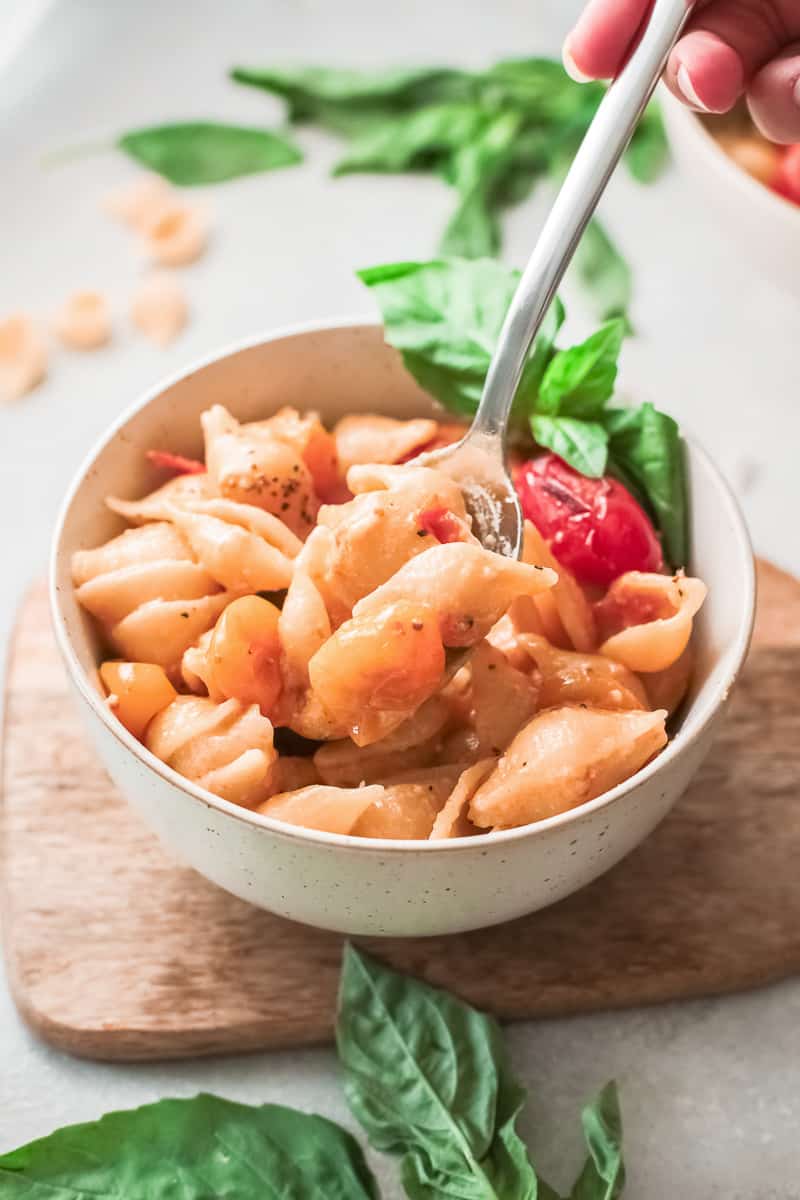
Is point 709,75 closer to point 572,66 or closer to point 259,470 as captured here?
point 572,66

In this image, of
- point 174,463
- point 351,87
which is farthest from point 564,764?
point 351,87

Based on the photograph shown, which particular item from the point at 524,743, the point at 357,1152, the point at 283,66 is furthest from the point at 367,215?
the point at 357,1152

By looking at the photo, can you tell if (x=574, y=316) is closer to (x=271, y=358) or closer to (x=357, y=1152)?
(x=271, y=358)

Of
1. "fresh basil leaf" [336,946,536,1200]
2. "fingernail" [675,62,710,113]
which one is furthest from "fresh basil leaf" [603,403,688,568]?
"fresh basil leaf" [336,946,536,1200]

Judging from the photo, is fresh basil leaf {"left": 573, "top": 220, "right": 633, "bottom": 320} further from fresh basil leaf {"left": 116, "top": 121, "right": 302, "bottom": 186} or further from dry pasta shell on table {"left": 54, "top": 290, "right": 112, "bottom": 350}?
dry pasta shell on table {"left": 54, "top": 290, "right": 112, "bottom": 350}

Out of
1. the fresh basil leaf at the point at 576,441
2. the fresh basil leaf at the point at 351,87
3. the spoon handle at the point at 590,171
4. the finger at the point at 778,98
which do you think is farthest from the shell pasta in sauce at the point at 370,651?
the fresh basil leaf at the point at 351,87

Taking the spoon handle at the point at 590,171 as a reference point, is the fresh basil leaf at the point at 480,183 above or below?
below

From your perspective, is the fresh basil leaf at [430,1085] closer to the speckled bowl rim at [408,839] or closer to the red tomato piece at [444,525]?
the speckled bowl rim at [408,839]
